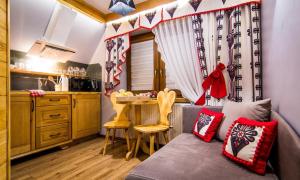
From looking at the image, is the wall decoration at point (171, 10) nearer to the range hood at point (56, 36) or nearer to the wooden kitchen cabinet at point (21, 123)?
the range hood at point (56, 36)

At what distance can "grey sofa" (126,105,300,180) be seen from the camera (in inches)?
32.9

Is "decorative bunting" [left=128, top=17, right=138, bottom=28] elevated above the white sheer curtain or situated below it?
above

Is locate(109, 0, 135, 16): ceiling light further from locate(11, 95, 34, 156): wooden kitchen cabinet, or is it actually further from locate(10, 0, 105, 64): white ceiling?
locate(11, 95, 34, 156): wooden kitchen cabinet

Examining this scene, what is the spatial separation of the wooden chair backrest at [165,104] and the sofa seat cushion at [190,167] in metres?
1.10

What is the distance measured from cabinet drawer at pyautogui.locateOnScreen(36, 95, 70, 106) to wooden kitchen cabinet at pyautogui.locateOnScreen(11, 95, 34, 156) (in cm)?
11

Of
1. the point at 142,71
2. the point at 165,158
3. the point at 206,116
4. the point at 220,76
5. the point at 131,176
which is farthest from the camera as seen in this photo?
the point at 142,71

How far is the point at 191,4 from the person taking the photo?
8.43ft

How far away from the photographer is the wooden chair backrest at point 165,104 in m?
2.62

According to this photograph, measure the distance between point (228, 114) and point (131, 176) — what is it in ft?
3.83

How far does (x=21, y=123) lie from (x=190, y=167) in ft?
7.85

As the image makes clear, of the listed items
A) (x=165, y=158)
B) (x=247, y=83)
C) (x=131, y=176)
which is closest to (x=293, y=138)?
(x=165, y=158)

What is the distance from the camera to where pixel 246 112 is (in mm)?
1503

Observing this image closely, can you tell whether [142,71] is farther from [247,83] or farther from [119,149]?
[247,83]

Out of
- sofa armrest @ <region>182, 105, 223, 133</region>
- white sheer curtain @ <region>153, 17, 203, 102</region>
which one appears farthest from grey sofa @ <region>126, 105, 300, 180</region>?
white sheer curtain @ <region>153, 17, 203, 102</region>
